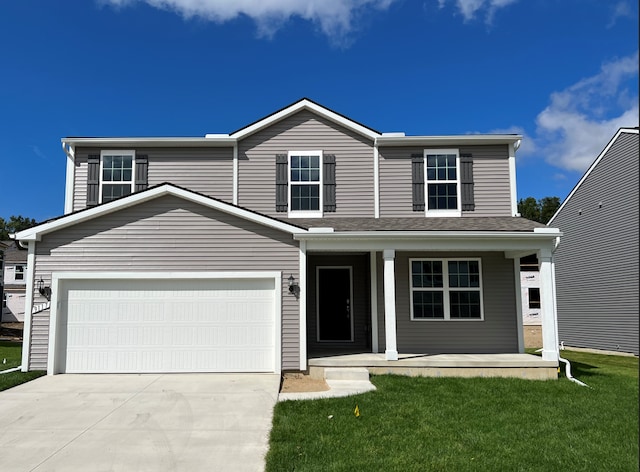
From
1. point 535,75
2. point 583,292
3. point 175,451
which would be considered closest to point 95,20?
point 175,451

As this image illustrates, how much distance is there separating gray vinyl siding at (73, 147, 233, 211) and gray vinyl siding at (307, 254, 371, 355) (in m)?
3.07

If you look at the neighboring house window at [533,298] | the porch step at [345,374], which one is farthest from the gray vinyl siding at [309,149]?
the neighboring house window at [533,298]

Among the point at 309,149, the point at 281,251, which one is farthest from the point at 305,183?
the point at 281,251

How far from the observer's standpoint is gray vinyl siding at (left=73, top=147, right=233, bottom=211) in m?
11.9

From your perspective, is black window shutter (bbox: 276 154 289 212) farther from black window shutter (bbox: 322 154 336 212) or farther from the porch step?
the porch step

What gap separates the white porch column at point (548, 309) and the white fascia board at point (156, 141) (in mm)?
7871

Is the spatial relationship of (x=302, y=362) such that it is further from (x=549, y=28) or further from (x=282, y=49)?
(x=282, y=49)

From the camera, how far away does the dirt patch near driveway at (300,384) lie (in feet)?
27.4

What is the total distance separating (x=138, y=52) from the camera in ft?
46.7

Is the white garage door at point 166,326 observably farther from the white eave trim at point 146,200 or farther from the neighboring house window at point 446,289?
the neighboring house window at point 446,289

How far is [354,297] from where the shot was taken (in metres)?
12.1

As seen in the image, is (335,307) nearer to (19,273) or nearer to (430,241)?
(430,241)

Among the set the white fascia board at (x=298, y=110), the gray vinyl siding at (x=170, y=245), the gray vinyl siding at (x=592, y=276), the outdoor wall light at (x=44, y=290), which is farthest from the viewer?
the gray vinyl siding at (x=592, y=276)

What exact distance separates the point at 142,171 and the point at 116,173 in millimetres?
692
